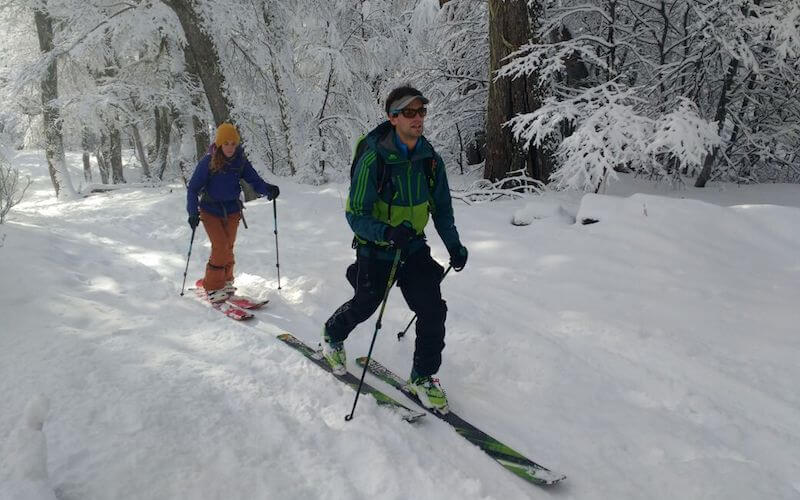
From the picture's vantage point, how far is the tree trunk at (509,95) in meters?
7.96

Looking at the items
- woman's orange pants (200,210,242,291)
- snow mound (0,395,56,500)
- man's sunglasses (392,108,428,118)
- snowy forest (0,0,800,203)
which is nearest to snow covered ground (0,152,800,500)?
snow mound (0,395,56,500)

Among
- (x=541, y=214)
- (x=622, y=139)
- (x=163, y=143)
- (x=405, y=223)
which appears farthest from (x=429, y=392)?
(x=163, y=143)

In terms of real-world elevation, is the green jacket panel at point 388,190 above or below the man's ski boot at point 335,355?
above

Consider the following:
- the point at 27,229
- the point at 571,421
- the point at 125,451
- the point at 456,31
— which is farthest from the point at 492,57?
the point at 27,229

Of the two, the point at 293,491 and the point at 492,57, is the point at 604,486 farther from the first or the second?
the point at 492,57

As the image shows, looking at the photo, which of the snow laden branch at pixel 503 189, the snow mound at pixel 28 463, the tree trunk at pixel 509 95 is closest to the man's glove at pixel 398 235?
the snow mound at pixel 28 463

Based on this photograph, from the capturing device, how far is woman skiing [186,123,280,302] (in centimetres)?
541

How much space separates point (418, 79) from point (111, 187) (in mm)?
11156

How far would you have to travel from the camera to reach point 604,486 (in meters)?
2.80

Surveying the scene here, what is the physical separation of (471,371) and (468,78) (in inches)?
A: 304

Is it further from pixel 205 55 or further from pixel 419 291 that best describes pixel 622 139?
pixel 205 55

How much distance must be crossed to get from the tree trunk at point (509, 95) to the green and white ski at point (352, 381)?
5377 millimetres

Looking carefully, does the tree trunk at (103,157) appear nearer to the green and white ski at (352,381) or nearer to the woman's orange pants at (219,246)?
the woman's orange pants at (219,246)

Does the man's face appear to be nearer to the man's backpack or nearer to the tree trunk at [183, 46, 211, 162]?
the man's backpack
